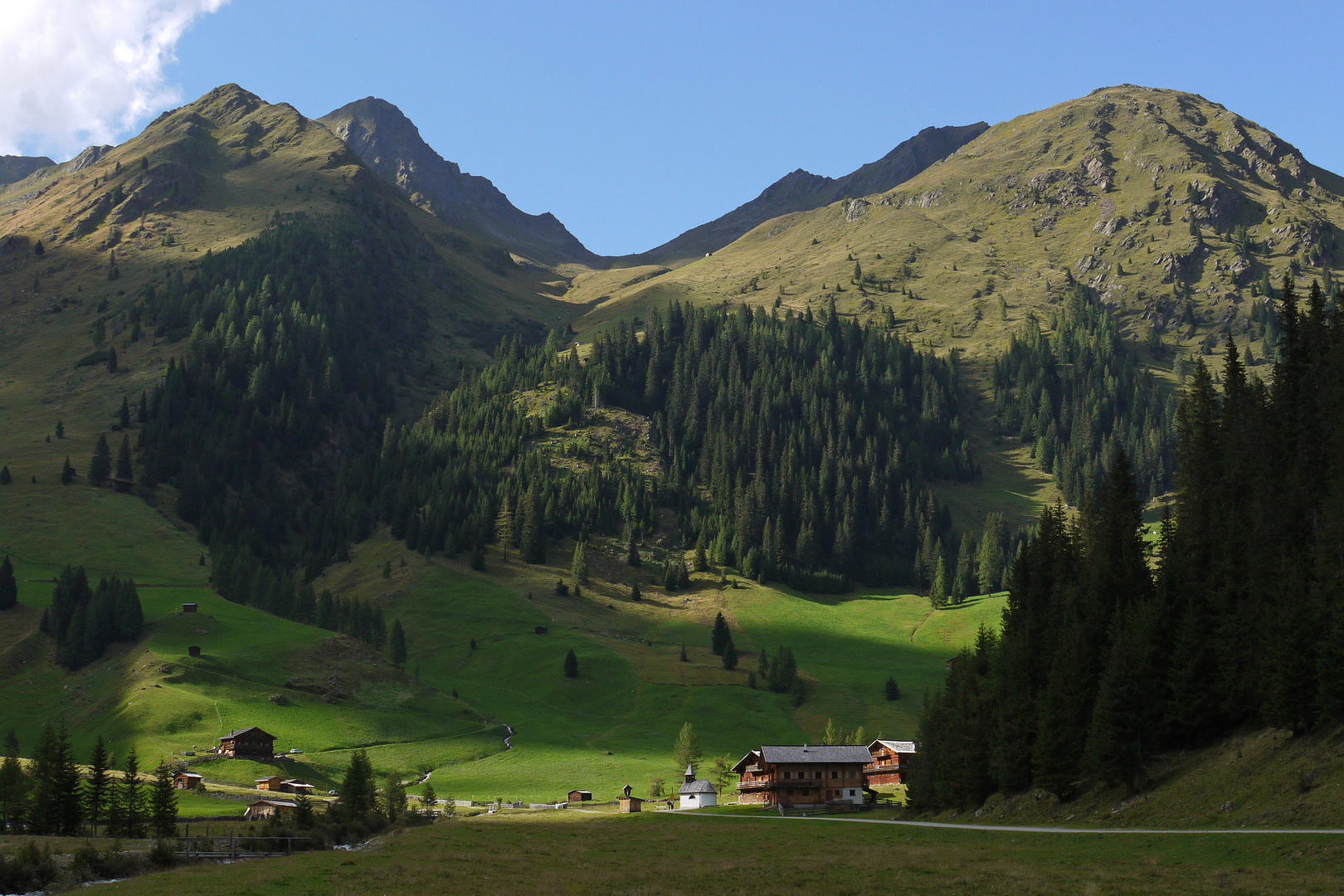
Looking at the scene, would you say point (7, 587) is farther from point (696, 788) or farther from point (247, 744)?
point (696, 788)

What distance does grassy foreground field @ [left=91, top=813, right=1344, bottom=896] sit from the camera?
4362 cm

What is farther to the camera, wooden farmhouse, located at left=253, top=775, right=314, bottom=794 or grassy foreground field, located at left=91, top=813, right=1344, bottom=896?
wooden farmhouse, located at left=253, top=775, right=314, bottom=794

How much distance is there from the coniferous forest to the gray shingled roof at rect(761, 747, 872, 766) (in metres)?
27.3

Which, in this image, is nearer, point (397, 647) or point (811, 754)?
point (811, 754)

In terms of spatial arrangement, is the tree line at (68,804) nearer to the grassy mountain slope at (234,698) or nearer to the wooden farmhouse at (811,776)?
the grassy mountain slope at (234,698)

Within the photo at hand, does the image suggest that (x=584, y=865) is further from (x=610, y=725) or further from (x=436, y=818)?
(x=610, y=725)

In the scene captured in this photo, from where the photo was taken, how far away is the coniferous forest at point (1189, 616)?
6988cm

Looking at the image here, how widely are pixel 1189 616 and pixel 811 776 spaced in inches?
2482

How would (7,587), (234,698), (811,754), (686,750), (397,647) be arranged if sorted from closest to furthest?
1. (811,754)
2. (686,750)
3. (234,698)
4. (7,587)
5. (397,647)

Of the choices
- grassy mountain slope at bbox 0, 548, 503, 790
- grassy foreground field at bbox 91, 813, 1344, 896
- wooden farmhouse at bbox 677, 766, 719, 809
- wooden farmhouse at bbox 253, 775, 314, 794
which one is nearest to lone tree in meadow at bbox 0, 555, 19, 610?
grassy mountain slope at bbox 0, 548, 503, 790

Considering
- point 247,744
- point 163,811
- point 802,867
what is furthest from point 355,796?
point 247,744

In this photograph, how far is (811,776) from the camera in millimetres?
130000

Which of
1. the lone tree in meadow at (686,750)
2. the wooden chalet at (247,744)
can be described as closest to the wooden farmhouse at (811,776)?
the lone tree in meadow at (686,750)

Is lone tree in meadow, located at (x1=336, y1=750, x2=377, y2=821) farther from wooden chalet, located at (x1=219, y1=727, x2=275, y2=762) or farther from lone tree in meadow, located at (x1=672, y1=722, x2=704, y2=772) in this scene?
lone tree in meadow, located at (x1=672, y1=722, x2=704, y2=772)
